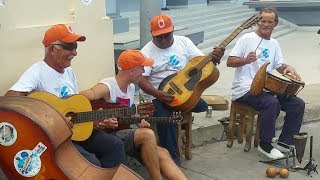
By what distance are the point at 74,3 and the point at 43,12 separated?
403 millimetres

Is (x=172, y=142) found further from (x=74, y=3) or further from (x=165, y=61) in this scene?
(x=74, y=3)

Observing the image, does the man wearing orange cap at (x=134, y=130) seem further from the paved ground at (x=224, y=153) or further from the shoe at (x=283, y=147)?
the shoe at (x=283, y=147)

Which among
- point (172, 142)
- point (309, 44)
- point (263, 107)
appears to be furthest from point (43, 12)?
point (309, 44)

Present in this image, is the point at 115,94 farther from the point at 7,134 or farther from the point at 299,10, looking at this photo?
the point at 299,10

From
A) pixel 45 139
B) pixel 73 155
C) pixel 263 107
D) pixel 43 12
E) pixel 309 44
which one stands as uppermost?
pixel 43 12

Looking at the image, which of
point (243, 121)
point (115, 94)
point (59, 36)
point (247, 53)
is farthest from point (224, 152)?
point (59, 36)

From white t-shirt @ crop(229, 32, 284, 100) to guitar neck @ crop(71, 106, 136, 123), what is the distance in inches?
69.6

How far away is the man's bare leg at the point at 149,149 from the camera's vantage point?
3883 millimetres

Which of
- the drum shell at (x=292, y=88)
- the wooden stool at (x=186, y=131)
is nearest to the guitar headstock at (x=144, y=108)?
the wooden stool at (x=186, y=131)

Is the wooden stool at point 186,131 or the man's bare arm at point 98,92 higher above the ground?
the man's bare arm at point 98,92

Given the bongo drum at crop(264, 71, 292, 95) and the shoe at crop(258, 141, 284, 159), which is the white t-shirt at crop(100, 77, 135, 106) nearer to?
the bongo drum at crop(264, 71, 292, 95)

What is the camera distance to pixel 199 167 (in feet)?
16.0

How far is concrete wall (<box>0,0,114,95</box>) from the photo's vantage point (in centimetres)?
416

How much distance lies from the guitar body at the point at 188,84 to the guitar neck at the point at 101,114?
0.82 meters
